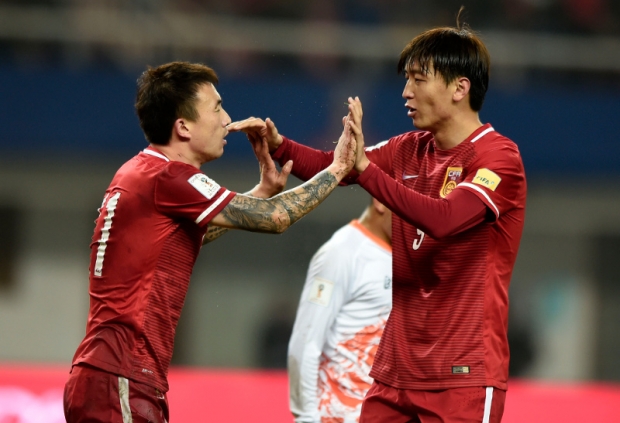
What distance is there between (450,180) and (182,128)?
3.36 feet

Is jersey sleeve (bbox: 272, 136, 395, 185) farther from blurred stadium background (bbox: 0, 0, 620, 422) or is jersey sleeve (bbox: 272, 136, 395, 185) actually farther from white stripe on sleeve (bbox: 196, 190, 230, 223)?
blurred stadium background (bbox: 0, 0, 620, 422)

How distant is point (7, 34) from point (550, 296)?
6.80m

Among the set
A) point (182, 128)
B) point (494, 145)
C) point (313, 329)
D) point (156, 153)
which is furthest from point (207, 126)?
point (313, 329)

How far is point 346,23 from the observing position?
34.2 feet

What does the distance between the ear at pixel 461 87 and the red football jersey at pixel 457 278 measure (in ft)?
0.48

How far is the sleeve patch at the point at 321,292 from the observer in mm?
4508

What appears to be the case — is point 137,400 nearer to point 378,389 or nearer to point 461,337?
point 378,389

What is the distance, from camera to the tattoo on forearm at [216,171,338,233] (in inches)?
142

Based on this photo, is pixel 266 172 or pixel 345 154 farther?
pixel 266 172

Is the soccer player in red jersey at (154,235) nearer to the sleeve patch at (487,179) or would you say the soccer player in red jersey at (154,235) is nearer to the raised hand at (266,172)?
the raised hand at (266,172)

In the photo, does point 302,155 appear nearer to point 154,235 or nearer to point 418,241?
point 418,241

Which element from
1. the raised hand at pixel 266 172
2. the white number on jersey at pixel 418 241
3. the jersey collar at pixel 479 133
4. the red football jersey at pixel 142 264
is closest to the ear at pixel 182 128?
the red football jersey at pixel 142 264

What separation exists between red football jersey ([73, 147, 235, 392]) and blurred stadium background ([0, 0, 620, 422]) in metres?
5.29

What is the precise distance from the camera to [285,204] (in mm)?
3703
